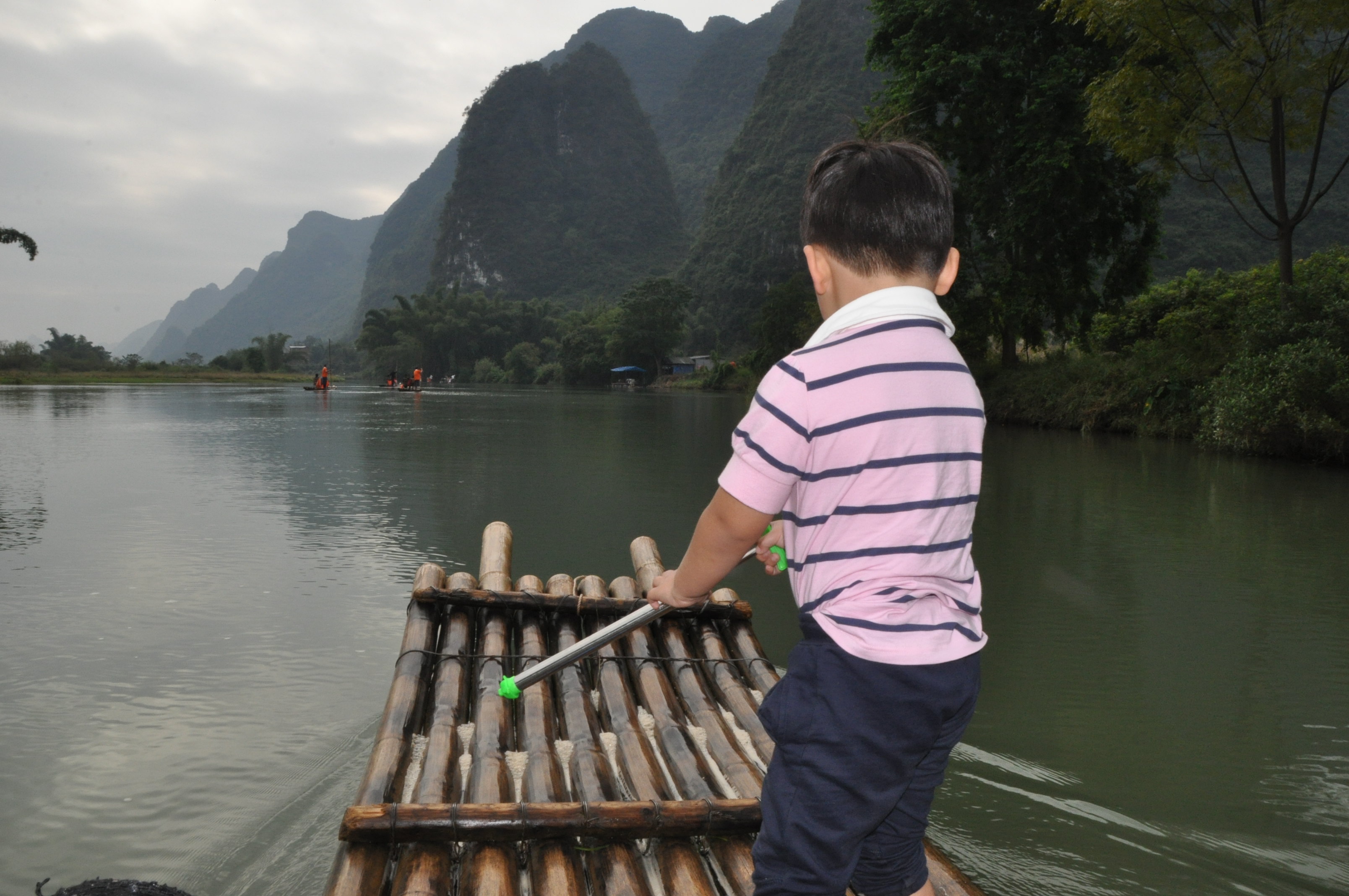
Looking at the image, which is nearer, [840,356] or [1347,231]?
[840,356]

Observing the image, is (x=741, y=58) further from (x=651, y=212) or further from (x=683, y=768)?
(x=683, y=768)

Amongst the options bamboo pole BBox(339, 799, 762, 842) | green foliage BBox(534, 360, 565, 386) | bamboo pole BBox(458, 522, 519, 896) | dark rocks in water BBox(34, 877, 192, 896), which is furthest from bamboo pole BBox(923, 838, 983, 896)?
green foliage BBox(534, 360, 565, 386)

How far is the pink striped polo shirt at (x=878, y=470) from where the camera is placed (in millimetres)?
1376

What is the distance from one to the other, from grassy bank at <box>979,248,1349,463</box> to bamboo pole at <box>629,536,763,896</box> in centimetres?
1013

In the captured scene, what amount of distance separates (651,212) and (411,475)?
12658 cm

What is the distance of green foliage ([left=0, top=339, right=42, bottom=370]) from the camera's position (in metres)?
42.4

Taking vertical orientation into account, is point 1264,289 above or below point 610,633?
above

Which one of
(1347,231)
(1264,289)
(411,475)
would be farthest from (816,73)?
(411,475)

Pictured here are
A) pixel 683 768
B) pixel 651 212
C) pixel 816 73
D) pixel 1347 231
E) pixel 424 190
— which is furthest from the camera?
pixel 424 190

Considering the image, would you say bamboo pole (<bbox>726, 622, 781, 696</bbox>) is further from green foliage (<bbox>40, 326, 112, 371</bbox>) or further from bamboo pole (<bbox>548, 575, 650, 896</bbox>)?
green foliage (<bbox>40, 326, 112, 371</bbox>)

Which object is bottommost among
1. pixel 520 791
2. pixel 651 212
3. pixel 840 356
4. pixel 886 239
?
pixel 520 791

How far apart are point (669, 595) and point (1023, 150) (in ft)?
62.0

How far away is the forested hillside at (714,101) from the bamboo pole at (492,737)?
139980 millimetres

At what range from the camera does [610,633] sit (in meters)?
2.29
